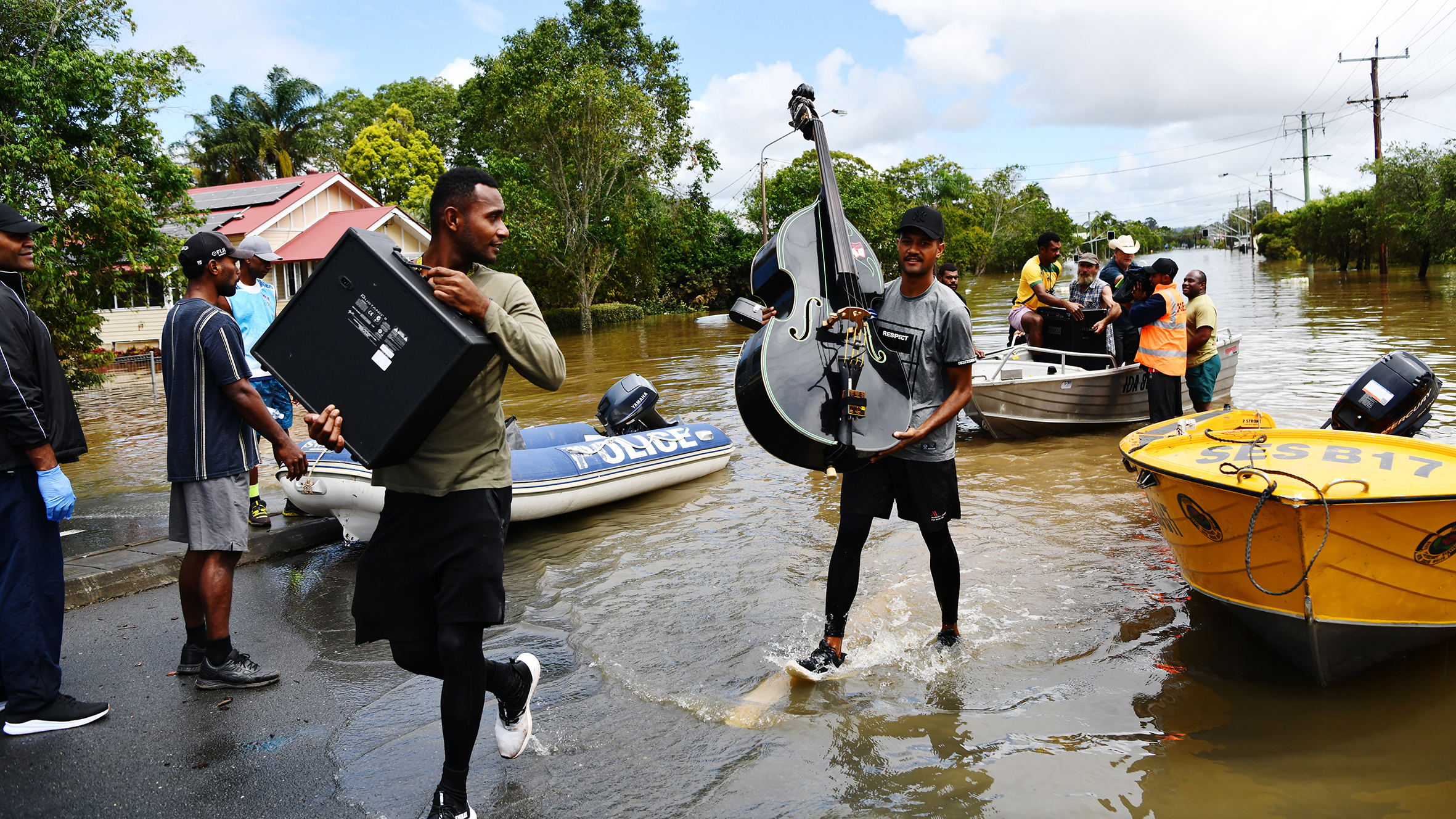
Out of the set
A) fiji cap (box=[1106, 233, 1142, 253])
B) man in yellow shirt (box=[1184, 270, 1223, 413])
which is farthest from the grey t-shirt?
fiji cap (box=[1106, 233, 1142, 253])

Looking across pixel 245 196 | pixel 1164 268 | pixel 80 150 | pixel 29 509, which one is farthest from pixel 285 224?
pixel 29 509

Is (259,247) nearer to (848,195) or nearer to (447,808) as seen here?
(447,808)

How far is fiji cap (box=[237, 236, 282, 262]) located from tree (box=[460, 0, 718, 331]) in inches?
970

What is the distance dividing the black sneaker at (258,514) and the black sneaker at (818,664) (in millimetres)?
4686

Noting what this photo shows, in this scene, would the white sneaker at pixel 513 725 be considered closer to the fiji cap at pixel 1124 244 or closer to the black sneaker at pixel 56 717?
the black sneaker at pixel 56 717

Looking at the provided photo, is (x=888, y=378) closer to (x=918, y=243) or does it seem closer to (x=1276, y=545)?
(x=918, y=243)

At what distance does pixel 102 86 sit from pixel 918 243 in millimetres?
12663

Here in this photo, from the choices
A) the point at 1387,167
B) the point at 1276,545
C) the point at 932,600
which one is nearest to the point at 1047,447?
the point at 932,600

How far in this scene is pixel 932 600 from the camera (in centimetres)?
538

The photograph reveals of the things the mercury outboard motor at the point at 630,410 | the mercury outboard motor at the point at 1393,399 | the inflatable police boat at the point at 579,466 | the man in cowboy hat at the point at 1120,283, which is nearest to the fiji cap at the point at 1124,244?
the man in cowboy hat at the point at 1120,283

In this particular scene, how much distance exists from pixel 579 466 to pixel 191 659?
3420 mm

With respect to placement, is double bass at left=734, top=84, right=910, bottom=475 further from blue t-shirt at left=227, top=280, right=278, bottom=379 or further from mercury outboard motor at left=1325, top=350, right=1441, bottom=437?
blue t-shirt at left=227, top=280, right=278, bottom=379

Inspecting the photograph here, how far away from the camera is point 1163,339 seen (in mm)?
8719

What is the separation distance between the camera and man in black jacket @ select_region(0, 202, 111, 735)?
3709mm
